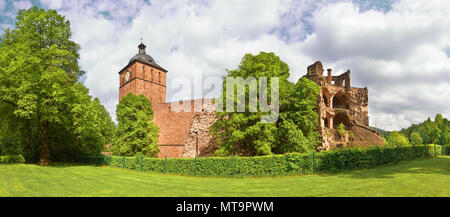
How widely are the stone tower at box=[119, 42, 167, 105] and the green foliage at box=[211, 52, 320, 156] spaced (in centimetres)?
2458

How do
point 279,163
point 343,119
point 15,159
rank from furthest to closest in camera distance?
point 343,119 → point 15,159 → point 279,163

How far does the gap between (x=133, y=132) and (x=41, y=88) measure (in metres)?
11.2

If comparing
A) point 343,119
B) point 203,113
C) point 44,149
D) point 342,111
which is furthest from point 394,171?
point 44,149

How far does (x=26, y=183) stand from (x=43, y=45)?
1387cm

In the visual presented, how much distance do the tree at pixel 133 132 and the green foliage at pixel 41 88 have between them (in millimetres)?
4622

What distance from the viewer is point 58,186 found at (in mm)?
10078

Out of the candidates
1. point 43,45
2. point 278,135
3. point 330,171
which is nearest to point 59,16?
point 43,45

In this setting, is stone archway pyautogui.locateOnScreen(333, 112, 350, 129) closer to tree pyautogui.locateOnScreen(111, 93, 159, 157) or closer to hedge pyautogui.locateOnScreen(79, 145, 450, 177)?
hedge pyautogui.locateOnScreen(79, 145, 450, 177)

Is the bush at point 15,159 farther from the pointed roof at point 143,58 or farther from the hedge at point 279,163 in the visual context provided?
the pointed roof at point 143,58

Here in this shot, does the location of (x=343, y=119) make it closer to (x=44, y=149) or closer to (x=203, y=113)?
(x=203, y=113)

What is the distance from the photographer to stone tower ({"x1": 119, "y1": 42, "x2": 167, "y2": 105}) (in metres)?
→ 39.7

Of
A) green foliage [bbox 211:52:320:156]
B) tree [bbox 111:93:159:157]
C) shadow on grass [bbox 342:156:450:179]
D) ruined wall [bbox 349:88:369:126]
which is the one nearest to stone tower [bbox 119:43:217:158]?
tree [bbox 111:93:159:157]

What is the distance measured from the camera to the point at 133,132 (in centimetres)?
2634
